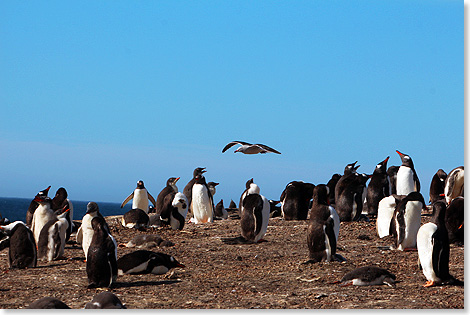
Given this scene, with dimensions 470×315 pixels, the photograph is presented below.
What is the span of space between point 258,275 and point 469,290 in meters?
2.68

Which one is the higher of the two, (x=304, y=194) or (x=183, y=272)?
(x=304, y=194)

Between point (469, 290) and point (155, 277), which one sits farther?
point (155, 277)

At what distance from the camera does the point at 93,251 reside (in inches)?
291

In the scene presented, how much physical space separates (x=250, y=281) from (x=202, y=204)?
815 cm

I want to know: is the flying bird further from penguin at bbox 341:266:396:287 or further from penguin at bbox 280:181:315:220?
penguin at bbox 280:181:315:220

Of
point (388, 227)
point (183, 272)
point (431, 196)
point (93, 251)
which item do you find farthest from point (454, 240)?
point (431, 196)

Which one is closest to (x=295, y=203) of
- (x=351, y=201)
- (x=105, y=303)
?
(x=351, y=201)

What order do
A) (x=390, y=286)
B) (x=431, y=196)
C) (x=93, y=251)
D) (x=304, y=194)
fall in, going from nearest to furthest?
(x=390, y=286), (x=93, y=251), (x=304, y=194), (x=431, y=196)

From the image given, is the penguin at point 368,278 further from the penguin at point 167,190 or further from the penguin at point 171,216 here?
the penguin at point 167,190

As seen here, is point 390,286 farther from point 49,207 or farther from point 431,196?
point 431,196

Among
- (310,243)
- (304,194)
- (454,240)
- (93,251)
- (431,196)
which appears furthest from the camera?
(431,196)

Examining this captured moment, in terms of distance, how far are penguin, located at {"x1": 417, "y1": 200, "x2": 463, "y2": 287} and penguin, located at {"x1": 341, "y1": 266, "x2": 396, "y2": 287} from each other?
395 millimetres

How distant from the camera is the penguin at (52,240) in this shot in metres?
9.69

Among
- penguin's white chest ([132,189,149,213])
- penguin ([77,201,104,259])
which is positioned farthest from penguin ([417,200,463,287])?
penguin's white chest ([132,189,149,213])
